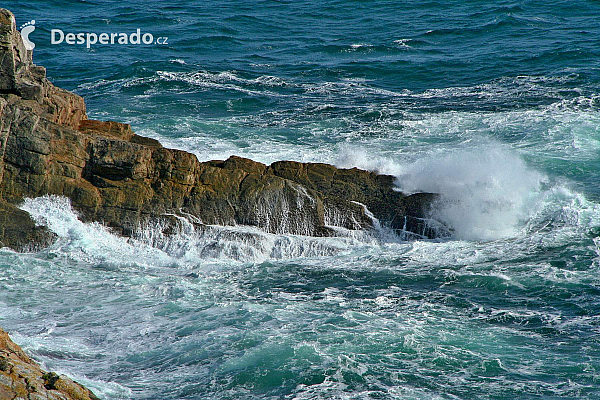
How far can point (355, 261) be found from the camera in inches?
617

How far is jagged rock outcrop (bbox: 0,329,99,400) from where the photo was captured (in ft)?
26.9

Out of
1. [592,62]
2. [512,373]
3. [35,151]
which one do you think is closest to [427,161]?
[512,373]

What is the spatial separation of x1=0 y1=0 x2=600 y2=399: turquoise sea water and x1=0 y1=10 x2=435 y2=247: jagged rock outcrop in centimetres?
42

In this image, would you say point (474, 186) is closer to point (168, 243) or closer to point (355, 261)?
point (355, 261)

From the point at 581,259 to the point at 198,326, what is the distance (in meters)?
8.57

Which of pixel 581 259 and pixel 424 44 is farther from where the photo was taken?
pixel 424 44

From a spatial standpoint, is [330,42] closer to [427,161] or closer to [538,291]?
[427,161]

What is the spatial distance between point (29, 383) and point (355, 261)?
338 inches

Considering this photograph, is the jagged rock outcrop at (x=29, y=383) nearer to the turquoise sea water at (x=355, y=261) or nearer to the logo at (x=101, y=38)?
the turquoise sea water at (x=355, y=261)

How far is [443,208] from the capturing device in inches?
672

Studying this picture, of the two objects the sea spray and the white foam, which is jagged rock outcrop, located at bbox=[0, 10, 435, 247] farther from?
the sea spray

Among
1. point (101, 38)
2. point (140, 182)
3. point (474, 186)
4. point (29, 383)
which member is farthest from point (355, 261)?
point (101, 38)

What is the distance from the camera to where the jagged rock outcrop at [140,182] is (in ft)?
51.7

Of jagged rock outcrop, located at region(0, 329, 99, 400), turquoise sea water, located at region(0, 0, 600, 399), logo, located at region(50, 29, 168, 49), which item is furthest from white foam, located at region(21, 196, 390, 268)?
logo, located at region(50, 29, 168, 49)
